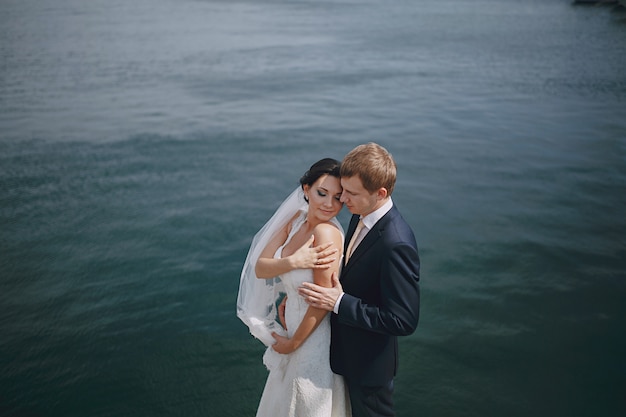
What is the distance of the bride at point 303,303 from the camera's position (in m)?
2.58

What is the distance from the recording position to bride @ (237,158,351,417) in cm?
258

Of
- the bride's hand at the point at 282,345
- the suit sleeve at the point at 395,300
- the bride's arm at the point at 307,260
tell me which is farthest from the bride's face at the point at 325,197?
the bride's hand at the point at 282,345

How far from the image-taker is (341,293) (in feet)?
8.31

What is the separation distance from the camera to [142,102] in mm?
14742

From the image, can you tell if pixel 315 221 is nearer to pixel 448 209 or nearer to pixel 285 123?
pixel 448 209

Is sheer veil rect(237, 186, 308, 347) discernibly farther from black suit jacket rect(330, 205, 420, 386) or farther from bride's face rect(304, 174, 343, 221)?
black suit jacket rect(330, 205, 420, 386)

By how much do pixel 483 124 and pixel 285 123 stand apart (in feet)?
17.8

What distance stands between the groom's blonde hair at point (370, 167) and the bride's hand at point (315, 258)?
1.35 feet

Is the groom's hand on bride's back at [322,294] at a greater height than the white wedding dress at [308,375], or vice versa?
the groom's hand on bride's back at [322,294]

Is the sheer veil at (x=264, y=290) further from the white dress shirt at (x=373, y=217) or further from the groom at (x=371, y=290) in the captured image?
the white dress shirt at (x=373, y=217)

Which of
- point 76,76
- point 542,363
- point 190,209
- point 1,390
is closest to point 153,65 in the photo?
point 76,76

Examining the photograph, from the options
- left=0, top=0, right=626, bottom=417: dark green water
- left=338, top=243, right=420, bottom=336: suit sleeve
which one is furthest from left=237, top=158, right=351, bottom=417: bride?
left=0, top=0, right=626, bottom=417: dark green water

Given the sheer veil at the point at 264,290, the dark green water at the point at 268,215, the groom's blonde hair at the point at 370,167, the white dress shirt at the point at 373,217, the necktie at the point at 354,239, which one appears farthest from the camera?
the dark green water at the point at 268,215

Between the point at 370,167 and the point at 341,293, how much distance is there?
0.71 m
